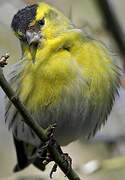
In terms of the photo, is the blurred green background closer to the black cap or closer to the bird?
the bird

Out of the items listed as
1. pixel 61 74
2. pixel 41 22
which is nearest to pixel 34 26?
pixel 41 22

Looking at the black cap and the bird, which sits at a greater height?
the black cap

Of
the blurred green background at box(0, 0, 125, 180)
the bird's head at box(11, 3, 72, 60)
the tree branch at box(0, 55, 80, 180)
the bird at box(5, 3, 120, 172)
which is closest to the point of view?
the tree branch at box(0, 55, 80, 180)

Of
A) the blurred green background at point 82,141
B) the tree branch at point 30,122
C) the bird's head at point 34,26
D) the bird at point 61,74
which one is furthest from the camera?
the blurred green background at point 82,141

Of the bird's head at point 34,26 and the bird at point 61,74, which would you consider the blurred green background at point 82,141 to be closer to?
the bird at point 61,74

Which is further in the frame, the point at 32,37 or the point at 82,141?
the point at 82,141

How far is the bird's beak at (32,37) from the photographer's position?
4184mm

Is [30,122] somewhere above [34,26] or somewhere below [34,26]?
below

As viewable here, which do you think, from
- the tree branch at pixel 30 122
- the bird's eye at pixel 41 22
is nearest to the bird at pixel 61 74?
the bird's eye at pixel 41 22

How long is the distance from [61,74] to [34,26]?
20.8 inches

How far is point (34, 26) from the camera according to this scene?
4.32 m

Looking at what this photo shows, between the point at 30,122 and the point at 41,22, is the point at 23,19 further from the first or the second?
the point at 30,122

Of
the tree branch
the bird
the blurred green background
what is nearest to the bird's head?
the bird

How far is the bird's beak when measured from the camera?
13.7 feet
